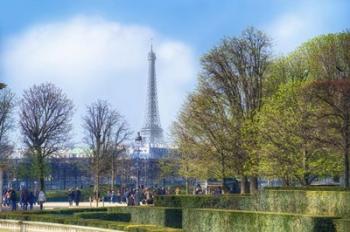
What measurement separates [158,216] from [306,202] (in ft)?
23.0

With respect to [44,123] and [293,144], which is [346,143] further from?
[44,123]

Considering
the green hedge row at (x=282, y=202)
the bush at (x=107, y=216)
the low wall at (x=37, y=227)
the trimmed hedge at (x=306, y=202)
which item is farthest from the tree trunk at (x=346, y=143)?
the low wall at (x=37, y=227)

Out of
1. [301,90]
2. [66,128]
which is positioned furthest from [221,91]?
[66,128]

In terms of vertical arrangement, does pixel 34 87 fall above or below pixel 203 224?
above

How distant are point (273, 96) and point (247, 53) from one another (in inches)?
179

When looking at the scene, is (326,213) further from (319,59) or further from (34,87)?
(34,87)

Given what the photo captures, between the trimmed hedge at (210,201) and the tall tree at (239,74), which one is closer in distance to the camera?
the trimmed hedge at (210,201)

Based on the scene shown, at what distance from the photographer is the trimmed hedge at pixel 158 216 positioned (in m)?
34.0

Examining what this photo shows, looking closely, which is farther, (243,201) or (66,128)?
(66,128)

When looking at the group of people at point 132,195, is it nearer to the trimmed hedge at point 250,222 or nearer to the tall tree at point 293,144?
the tall tree at point 293,144

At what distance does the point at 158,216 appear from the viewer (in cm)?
3422

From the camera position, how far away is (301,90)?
50.7 metres

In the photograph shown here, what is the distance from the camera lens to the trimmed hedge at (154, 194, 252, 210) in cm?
3653

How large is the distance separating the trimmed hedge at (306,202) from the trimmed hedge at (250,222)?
3.44m
